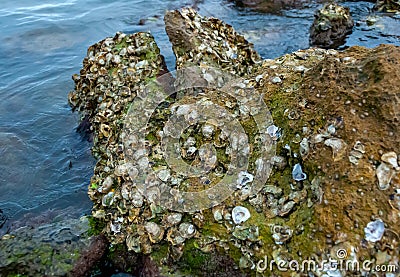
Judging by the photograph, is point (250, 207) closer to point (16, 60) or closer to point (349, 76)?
point (349, 76)

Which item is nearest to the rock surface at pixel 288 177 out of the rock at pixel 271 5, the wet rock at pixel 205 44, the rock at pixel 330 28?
the wet rock at pixel 205 44

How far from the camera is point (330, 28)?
28.4 feet

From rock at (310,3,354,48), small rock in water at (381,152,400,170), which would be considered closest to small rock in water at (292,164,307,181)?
small rock in water at (381,152,400,170)

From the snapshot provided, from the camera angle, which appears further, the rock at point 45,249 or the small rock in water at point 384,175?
the rock at point 45,249

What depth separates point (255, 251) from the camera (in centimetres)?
305

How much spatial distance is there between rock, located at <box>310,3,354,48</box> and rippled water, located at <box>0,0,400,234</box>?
0.22m

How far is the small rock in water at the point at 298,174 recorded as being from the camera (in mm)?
3114

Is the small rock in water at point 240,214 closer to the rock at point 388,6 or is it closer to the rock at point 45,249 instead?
the rock at point 45,249

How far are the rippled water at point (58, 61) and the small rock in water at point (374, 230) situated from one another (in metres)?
3.10

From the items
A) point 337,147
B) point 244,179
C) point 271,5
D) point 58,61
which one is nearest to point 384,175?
point 337,147

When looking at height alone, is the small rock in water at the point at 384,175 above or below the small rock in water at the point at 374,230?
above

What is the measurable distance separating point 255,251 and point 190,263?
576 mm

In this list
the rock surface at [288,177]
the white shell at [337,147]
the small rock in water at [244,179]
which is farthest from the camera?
the small rock in water at [244,179]

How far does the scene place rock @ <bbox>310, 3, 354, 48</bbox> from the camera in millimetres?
8641
